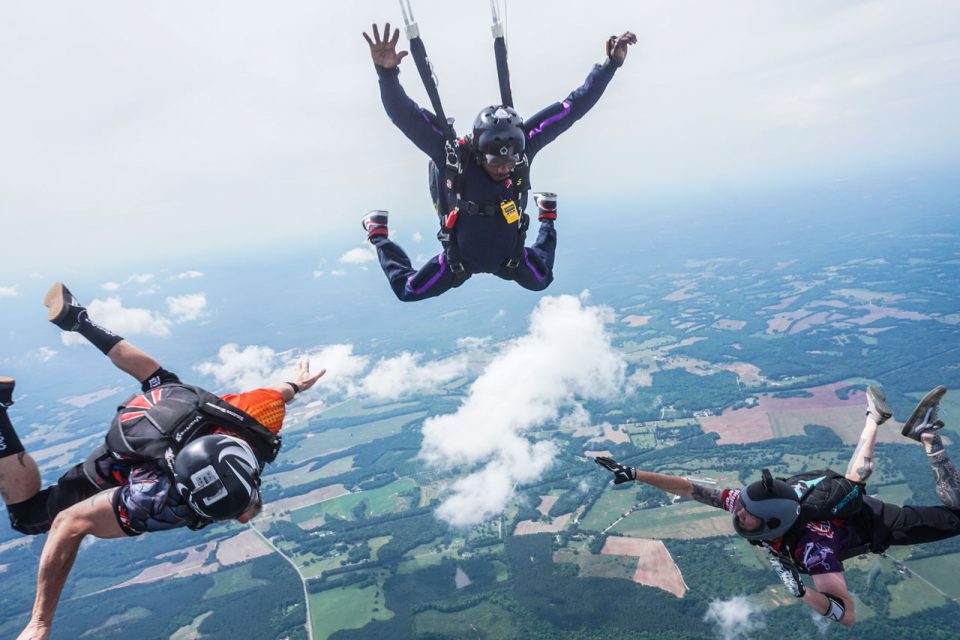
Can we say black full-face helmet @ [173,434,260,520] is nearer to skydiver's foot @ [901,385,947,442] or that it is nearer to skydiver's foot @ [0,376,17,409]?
skydiver's foot @ [0,376,17,409]

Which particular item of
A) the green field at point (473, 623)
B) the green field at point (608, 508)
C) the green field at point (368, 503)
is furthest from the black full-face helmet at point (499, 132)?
the green field at point (368, 503)

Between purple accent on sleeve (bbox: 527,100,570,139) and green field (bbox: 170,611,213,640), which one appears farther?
green field (bbox: 170,611,213,640)

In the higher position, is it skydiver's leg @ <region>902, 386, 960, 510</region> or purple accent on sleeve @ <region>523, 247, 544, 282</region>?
purple accent on sleeve @ <region>523, 247, 544, 282</region>

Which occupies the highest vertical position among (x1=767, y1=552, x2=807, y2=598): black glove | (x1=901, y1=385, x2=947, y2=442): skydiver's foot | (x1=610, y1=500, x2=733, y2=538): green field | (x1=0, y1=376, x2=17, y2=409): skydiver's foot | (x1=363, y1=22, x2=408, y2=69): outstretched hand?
(x1=363, y1=22, x2=408, y2=69): outstretched hand

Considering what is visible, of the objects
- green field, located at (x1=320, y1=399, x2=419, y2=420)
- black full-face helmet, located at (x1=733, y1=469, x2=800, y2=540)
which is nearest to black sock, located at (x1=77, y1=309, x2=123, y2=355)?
black full-face helmet, located at (x1=733, y1=469, x2=800, y2=540)

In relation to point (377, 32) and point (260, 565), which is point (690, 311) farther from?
point (377, 32)

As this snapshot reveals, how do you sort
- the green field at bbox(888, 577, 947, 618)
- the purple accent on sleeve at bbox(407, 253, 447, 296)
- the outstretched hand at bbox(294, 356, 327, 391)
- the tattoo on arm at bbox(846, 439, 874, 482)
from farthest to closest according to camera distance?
1. the green field at bbox(888, 577, 947, 618)
2. the tattoo on arm at bbox(846, 439, 874, 482)
3. the purple accent on sleeve at bbox(407, 253, 447, 296)
4. the outstretched hand at bbox(294, 356, 327, 391)

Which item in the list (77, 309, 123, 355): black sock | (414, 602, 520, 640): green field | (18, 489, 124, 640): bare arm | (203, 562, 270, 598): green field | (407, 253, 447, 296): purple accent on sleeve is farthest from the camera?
(203, 562, 270, 598): green field

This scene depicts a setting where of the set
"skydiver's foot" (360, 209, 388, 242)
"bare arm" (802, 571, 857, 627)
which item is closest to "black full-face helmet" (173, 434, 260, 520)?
"skydiver's foot" (360, 209, 388, 242)
